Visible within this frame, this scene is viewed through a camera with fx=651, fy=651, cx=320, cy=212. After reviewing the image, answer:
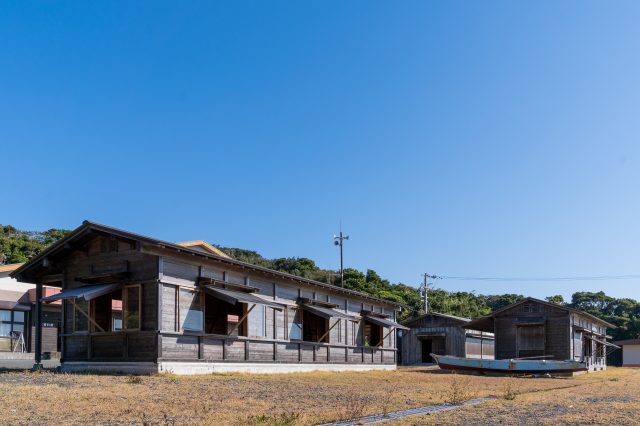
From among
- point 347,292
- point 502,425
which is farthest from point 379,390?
point 347,292

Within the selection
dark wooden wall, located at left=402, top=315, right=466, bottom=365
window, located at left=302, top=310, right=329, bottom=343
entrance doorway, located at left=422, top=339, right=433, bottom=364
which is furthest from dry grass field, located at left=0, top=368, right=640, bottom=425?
entrance doorway, located at left=422, top=339, right=433, bottom=364

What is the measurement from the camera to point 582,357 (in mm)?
40312

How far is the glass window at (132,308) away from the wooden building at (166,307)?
3cm

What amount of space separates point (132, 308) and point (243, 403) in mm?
9094

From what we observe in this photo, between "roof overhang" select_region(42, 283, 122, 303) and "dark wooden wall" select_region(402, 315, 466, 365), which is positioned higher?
"roof overhang" select_region(42, 283, 122, 303)

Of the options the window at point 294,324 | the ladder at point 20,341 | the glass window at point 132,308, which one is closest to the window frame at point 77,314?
the glass window at point 132,308

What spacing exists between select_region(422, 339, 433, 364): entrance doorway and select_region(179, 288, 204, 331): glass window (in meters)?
30.0

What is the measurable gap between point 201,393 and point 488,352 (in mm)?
40461

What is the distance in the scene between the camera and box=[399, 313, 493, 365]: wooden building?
45594 mm

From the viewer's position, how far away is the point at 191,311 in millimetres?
21047

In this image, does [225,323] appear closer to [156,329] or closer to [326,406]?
[156,329]

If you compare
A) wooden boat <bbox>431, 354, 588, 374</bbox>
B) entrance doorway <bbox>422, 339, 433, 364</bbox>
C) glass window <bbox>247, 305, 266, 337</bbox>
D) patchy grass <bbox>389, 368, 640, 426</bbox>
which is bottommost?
entrance doorway <bbox>422, 339, 433, 364</bbox>

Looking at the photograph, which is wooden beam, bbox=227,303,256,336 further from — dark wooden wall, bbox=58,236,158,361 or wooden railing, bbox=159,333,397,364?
dark wooden wall, bbox=58,236,158,361

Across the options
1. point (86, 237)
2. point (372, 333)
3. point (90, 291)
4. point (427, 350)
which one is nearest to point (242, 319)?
point (90, 291)
